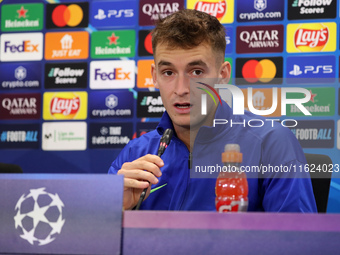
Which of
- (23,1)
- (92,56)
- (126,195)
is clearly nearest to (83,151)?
(92,56)

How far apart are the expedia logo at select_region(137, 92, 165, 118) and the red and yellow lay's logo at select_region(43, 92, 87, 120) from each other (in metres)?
0.35

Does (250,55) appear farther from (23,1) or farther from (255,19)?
(23,1)

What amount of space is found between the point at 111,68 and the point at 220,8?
2.43ft

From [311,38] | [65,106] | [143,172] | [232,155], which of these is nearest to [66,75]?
[65,106]

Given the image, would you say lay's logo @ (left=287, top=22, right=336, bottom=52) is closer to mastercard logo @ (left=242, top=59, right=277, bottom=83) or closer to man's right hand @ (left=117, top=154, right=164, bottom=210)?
mastercard logo @ (left=242, top=59, right=277, bottom=83)

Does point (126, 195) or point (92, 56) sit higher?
point (92, 56)

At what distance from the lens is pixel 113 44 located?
2.74 m

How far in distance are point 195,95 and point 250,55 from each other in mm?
1310

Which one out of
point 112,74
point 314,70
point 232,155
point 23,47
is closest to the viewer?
point 232,155

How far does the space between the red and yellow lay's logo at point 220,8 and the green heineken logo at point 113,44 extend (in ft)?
1.46

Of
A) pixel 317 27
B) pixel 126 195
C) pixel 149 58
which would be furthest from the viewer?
pixel 149 58

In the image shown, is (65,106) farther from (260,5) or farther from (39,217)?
(39,217)

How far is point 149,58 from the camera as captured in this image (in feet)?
8.80

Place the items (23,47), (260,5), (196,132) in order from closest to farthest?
1. (196,132)
2. (260,5)
3. (23,47)
